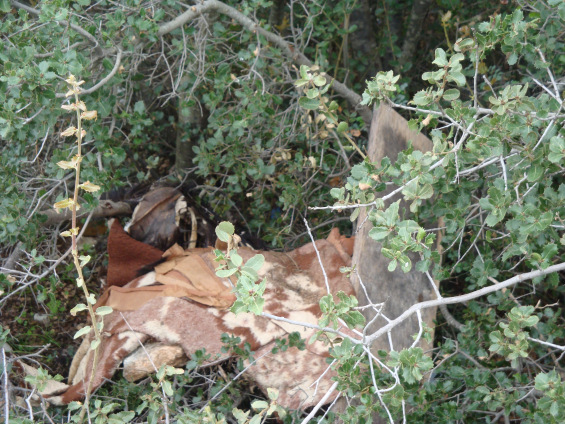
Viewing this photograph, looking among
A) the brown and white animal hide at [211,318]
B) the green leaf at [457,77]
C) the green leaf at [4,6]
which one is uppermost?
the green leaf at [4,6]

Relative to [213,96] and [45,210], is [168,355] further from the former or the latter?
[213,96]

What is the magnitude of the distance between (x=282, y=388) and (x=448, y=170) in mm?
1290

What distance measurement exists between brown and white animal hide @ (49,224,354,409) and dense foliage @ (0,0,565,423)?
0.14 meters

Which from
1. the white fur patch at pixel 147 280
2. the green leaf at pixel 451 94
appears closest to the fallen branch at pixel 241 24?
the green leaf at pixel 451 94

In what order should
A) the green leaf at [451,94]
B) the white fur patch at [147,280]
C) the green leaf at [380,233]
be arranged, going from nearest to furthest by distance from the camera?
the green leaf at [380,233] < the green leaf at [451,94] < the white fur patch at [147,280]

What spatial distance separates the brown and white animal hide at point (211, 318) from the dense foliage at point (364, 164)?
0.47 ft

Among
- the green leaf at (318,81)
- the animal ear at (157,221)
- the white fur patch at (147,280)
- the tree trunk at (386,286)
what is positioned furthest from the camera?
the animal ear at (157,221)

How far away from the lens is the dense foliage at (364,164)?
6.82ft

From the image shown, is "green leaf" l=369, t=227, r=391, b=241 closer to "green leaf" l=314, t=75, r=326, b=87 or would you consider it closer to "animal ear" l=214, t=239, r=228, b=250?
"green leaf" l=314, t=75, r=326, b=87

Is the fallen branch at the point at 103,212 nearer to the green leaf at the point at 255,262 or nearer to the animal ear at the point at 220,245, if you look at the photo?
the animal ear at the point at 220,245

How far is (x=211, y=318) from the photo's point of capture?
118 inches

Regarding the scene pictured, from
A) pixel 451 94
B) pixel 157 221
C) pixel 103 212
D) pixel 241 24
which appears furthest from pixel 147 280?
pixel 451 94

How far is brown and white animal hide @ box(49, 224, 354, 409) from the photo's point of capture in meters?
2.82

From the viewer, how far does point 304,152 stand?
4004 millimetres
